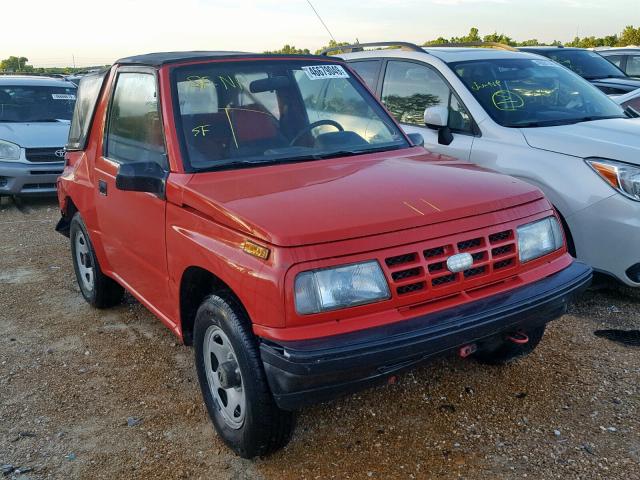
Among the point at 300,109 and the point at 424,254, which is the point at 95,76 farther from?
the point at 424,254

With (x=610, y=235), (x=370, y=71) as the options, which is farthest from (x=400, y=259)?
(x=370, y=71)

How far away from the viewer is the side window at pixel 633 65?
13.4 metres

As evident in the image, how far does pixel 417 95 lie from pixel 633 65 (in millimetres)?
9947

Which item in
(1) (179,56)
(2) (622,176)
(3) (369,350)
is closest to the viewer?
(3) (369,350)

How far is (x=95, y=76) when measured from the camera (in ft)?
15.2

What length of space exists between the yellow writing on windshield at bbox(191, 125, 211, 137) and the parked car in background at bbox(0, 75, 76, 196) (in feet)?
19.9

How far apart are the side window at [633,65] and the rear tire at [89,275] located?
1245 cm

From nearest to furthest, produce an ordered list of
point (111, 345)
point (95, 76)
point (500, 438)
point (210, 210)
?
point (210, 210) → point (500, 438) → point (111, 345) → point (95, 76)

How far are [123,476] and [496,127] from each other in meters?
3.62

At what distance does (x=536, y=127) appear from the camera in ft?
16.0

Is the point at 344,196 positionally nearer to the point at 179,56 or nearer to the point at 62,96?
the point at 179,56

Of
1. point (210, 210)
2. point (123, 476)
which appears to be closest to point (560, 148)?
point (210, 210)

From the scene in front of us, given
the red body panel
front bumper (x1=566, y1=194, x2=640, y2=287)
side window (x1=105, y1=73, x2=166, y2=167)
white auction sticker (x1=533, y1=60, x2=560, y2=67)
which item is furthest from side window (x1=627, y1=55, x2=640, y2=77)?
side window (x1=105, y1=73, x2=166, y2=167)

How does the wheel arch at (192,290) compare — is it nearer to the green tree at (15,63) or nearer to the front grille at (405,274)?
the front grille at (405,274)
